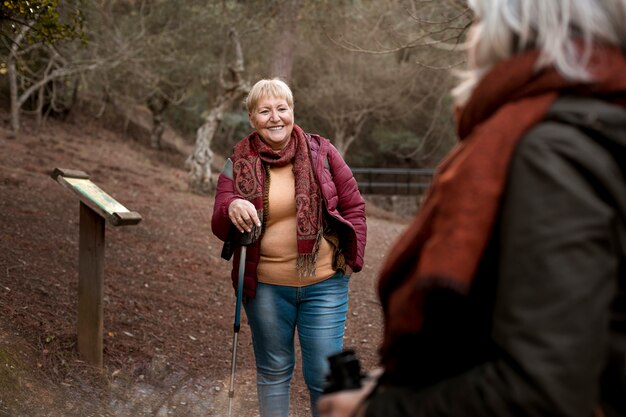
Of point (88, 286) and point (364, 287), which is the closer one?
point (88, 286)

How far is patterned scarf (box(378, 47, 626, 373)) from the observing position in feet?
4.28

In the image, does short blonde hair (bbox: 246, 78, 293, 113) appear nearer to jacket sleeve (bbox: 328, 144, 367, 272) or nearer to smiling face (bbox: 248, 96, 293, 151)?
smiling face (bbox: 248, 96, 293, 151)

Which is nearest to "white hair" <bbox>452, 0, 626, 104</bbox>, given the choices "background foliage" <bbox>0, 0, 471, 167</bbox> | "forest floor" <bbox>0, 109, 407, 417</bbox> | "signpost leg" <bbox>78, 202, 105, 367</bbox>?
"forest floor" <bbox>0, 109, 407, 417</bbox>

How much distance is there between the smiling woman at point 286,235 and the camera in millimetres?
3801

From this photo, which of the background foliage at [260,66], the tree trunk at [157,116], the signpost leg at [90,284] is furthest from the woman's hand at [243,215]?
the tree trunk at [157,116]

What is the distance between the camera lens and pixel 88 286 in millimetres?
5348

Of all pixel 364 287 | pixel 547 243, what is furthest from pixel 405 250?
pixel 364 287

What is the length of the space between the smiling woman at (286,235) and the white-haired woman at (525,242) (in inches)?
91.5

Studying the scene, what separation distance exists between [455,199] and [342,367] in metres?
0.49

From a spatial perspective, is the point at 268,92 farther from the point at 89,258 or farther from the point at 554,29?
the point at 554,29

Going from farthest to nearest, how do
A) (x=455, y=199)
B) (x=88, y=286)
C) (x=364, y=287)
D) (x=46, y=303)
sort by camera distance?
1. (x=364, y=287)
2. (x=46, y=303)
3. (x=88, y=286)
4. (x=455, y=199)

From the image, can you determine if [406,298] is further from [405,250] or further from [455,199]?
[455,199]

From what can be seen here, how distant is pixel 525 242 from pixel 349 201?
2.72 m

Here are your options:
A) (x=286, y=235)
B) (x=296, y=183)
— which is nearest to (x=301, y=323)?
(x=286, y=235)
